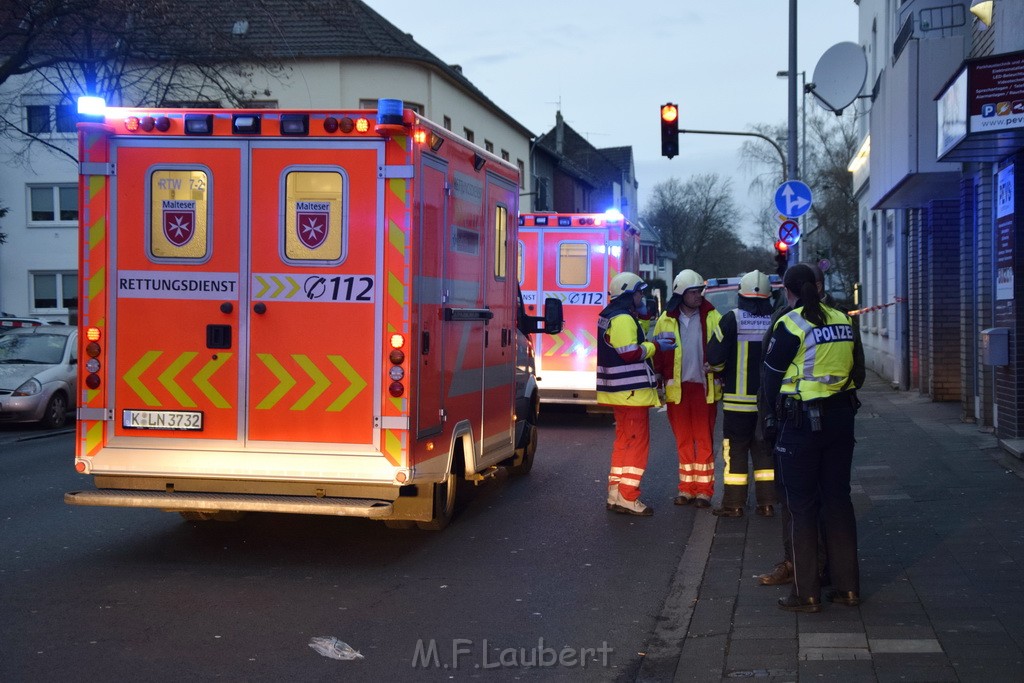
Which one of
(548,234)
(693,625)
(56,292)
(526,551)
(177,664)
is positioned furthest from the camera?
(56,292)

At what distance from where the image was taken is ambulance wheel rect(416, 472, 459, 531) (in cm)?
851

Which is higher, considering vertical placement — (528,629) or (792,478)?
(792,478)

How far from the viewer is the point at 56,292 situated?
128ft

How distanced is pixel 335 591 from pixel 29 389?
1093 cm

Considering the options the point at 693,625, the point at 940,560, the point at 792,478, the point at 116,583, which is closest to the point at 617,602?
the point at 693,625

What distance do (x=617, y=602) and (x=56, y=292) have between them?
35771mm

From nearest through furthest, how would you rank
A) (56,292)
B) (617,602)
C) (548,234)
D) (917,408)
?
(617,602), (548,234), (917,408), (56,292)

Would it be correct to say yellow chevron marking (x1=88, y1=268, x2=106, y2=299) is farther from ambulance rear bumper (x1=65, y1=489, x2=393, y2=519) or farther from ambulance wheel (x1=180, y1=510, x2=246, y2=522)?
ambulance wheel (x1=180, y1=510, x2=246, y2=522)

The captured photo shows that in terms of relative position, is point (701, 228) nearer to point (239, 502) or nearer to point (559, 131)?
point (559, 131)

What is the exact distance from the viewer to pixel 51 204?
39062 millimetres

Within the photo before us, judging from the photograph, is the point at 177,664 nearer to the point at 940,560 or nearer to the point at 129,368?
the point at 129,368

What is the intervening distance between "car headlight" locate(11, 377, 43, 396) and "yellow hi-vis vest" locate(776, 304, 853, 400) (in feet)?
42.4

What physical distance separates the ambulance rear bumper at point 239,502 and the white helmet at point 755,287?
11.0 feet

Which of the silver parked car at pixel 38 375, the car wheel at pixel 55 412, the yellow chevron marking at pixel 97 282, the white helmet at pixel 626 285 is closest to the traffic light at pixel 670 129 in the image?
the silver parked car at pixel 38 375
